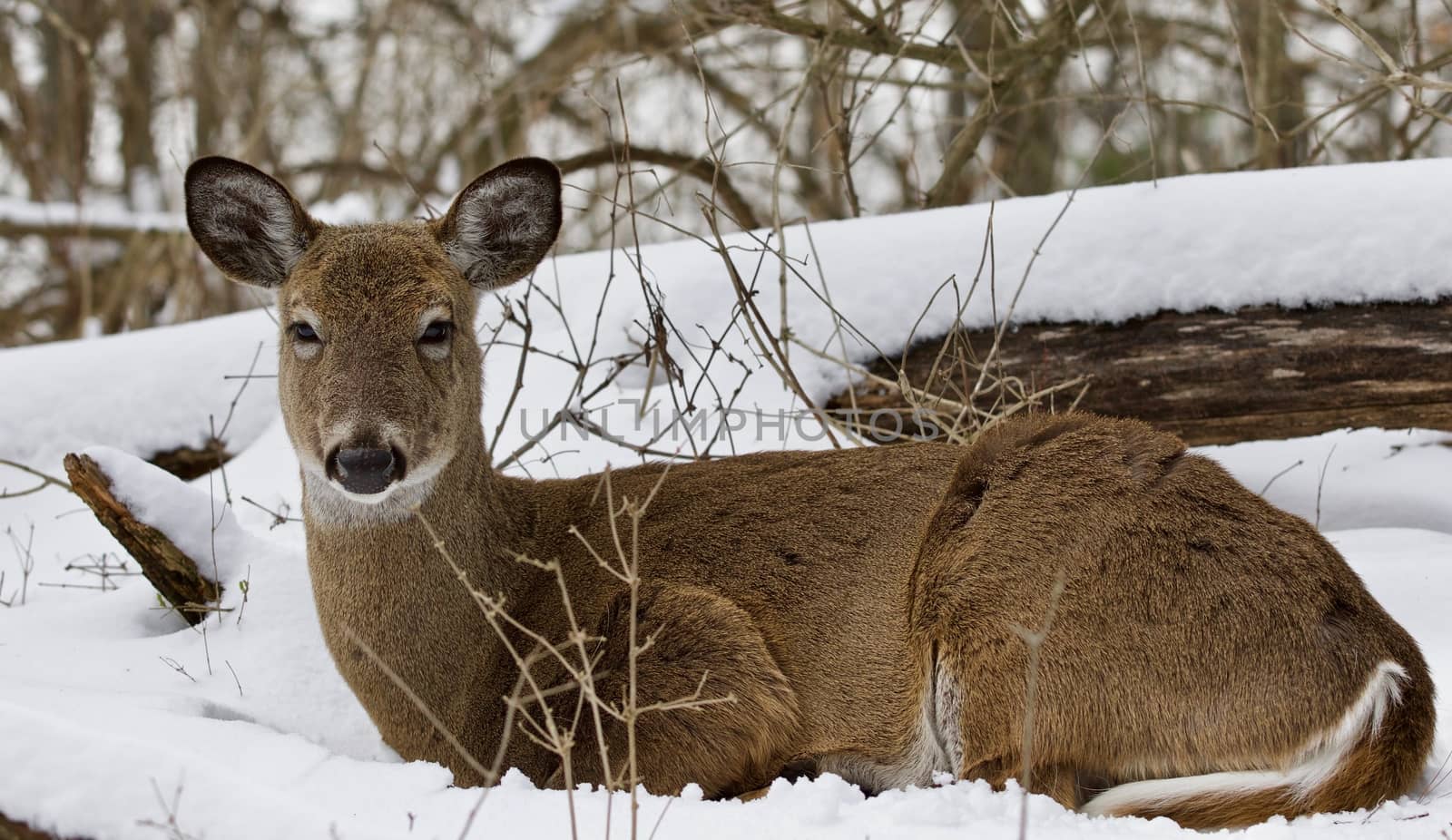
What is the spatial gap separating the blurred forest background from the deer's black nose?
4025mm

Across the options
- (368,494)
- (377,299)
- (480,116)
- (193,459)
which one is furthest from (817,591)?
(480,116)

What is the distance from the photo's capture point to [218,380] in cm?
627

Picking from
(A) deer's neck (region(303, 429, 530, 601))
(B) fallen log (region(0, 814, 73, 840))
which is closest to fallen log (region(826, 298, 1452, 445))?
(A) deer's neck (region(303, 429, 530, 601))

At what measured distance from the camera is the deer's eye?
3.82 meters

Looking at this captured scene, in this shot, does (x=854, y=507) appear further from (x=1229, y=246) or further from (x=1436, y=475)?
(x=1436, y=475)

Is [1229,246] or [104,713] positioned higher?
[1229,246]

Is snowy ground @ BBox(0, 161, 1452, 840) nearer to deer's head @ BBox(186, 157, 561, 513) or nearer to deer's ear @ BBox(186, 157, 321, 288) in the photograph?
deer's head @ BBox(186, 157, 561, 513)

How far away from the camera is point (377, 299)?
12.4 feet

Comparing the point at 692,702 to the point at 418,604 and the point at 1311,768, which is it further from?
the point at 1311,768

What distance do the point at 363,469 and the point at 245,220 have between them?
1142 mm


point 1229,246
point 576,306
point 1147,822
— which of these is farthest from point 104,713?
point 1229,246

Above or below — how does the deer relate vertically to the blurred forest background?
below

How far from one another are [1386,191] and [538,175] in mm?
3318

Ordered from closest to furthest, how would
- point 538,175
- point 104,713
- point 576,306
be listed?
point 104,713, point 538,175, point 576,306
